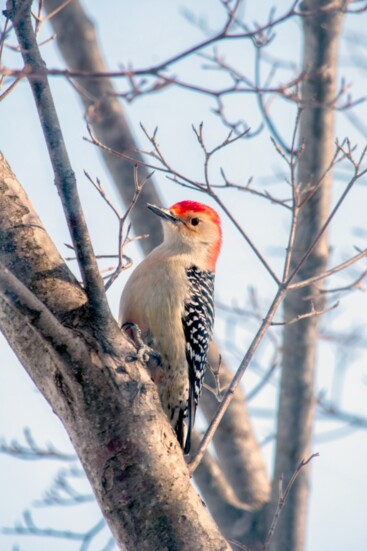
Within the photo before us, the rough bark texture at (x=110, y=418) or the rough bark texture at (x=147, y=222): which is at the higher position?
the rough bark texture at (x=147, y=222)

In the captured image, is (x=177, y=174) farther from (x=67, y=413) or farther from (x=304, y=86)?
(x=304, y=86)

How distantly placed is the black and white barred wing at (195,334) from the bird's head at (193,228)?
0.65 metres

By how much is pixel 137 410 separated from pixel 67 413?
1.08ft

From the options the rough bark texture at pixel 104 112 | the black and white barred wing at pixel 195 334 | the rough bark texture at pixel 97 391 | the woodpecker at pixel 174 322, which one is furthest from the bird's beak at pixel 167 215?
the rough bark texture at pixel 97 391

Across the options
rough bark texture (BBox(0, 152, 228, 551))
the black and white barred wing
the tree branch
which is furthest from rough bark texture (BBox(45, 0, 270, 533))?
rough bark texture (BBox(0, 152, 228, 551))

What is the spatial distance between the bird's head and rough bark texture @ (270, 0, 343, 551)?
0.84 metres

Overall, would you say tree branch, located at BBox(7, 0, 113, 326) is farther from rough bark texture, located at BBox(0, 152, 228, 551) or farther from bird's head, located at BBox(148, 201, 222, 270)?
bird's head, located at BBox(148, 201, 222, 270)

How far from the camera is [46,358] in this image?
3408mm

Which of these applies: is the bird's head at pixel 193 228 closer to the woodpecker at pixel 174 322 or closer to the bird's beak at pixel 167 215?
the bird's beak at pixel 167 215

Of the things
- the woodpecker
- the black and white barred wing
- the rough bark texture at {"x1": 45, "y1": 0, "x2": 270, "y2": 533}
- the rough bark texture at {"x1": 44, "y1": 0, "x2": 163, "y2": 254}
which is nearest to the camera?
the woodpecker

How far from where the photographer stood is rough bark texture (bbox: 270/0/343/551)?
6664mm

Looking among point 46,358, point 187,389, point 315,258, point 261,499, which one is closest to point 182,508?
point 46,358

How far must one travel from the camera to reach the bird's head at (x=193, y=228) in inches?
267

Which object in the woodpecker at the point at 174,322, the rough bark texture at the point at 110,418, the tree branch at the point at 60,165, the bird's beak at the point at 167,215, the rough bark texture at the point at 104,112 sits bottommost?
the rough bark texture at the point at 110,418
